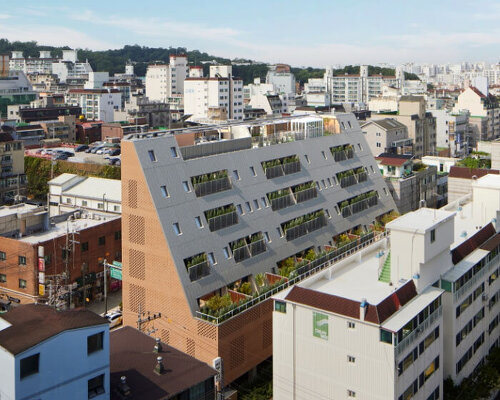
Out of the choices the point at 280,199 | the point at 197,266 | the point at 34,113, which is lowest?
the point at 197,266

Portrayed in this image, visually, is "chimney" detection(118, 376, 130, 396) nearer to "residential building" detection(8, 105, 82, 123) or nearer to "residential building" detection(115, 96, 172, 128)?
"residential building" detection(115, 96, 172, 128)

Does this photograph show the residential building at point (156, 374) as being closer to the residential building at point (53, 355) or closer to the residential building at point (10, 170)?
the residential building at point (53, 355)

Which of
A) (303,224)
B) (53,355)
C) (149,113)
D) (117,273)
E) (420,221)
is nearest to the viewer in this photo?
(53,355)

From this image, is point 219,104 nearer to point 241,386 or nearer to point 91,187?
point 91,187

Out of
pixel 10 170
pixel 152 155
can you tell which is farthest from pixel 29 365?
pixel 10 170

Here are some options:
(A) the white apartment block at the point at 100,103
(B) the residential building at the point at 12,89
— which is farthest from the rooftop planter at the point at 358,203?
(B) the residential building at the point at 12,89

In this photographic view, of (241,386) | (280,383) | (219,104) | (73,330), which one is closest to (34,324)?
(73,330)

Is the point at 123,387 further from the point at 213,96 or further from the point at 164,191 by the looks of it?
the point at 213,96
